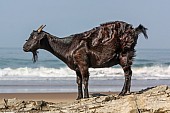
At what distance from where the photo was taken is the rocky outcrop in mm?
8359

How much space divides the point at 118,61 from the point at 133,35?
0.65 metres

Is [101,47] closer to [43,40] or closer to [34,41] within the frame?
[43,40]

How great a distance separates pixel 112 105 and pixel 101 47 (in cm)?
191

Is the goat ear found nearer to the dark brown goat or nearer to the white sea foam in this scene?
the dark brown goat

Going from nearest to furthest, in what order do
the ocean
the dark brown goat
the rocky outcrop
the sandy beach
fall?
the rocky outcrop → the dark brown goat → the sandy beach → the ocean

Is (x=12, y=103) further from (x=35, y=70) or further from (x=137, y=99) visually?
(x=35, y=70)

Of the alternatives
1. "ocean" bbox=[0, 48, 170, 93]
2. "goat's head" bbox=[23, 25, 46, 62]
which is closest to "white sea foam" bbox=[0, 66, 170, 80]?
"ocean" bbox=[0, 48, 170, 93]

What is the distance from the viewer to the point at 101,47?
Answer: 10.2 metres

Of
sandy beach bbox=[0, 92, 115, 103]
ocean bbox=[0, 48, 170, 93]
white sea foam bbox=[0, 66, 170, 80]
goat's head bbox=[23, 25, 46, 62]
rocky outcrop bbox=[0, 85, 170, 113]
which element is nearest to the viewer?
rocky outcrop bbox=[0, 85, 170, 113]

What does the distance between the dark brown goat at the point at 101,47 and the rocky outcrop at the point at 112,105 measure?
3.12ft

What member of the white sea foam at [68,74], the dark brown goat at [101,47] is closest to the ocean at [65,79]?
the white sea foam at [68,74]

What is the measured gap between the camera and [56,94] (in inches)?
760

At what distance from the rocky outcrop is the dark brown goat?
950 millimetres

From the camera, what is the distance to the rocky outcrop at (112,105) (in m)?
8.36
